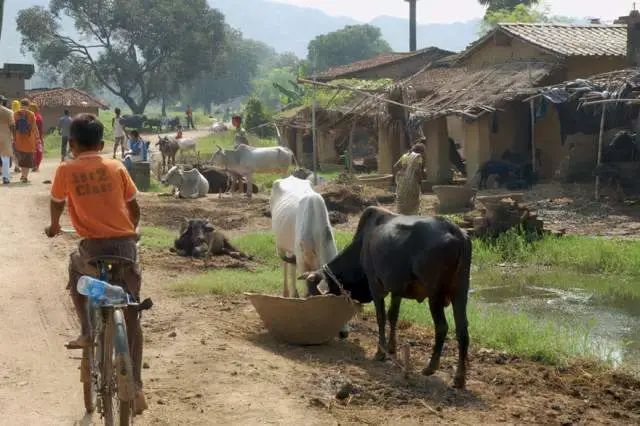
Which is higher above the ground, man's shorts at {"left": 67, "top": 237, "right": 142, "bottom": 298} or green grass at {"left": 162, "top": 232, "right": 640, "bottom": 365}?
man's shorts at {"left": 67, "top": 237, "right": 142, "bottom": 298}

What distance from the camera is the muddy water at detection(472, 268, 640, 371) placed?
31.3ft

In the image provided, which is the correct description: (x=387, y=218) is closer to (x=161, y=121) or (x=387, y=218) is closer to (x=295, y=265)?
(x=295, y=265)

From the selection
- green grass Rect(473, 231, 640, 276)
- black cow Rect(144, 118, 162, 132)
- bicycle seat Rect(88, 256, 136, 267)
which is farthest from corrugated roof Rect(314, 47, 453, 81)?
bicycle seat Rect(88, 256, 136, 267)

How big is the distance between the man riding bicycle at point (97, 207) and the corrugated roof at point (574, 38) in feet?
62.3

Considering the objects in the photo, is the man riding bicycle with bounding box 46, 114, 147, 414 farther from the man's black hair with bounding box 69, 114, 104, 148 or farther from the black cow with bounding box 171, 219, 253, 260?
the black cow with bounding box 171, 219, 253, 260

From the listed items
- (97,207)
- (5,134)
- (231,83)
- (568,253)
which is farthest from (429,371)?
(231,83)

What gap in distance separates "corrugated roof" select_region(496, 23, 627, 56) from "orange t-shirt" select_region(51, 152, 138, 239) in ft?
62.5

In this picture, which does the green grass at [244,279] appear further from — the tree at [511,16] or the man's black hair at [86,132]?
the tree at [511,16]

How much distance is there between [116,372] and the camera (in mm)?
5262

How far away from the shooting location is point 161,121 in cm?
6009

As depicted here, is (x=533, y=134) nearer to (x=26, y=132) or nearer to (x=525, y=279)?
(x=525, y=279)

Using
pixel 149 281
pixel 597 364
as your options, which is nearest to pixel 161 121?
pixel 149 281

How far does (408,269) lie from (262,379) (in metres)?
1.48

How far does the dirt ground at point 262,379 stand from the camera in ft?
21.1
